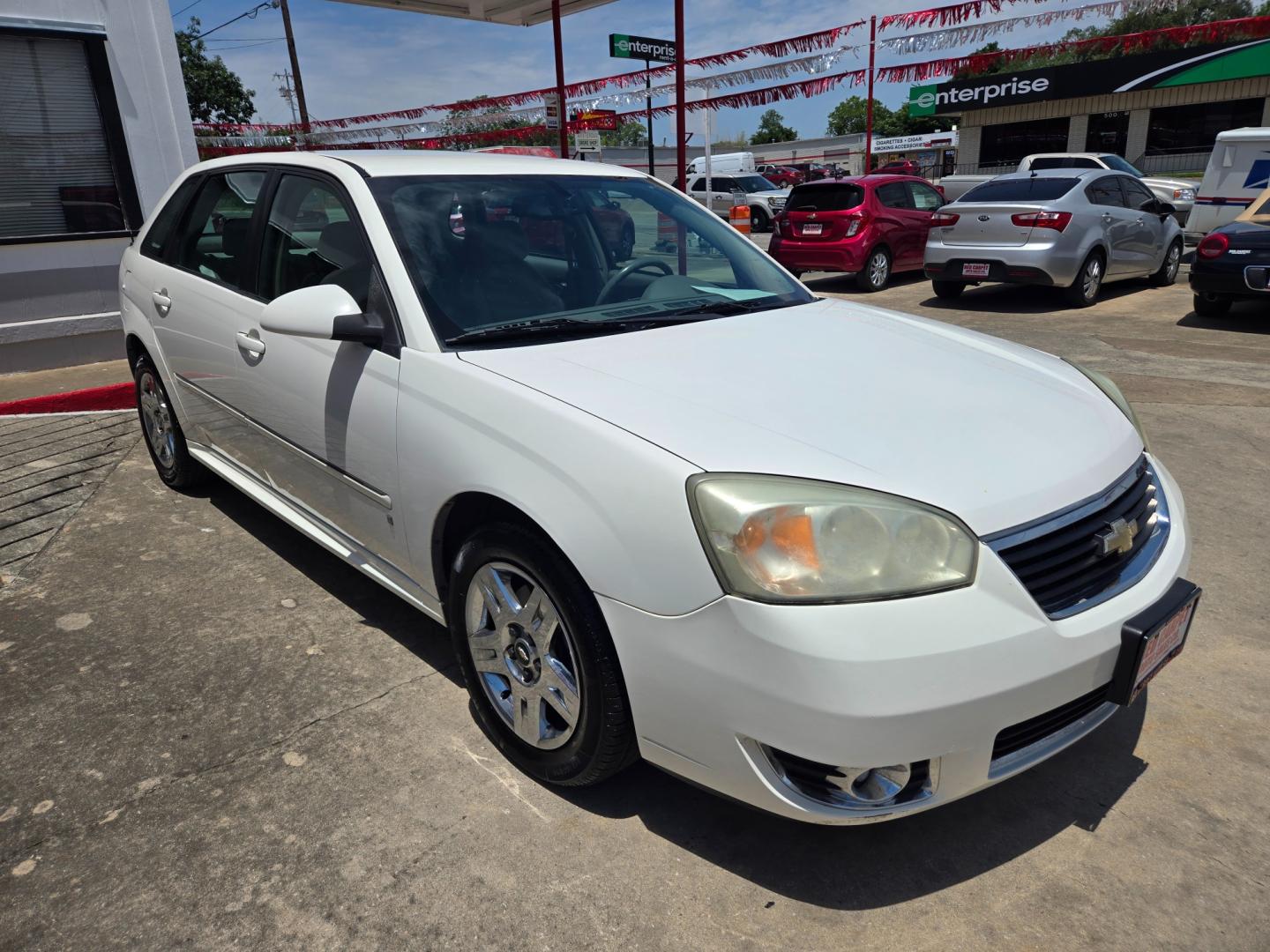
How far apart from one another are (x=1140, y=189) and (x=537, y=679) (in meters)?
11.7

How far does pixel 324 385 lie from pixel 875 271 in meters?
11.0

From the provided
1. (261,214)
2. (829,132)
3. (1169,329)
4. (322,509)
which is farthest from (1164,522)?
(829,132)

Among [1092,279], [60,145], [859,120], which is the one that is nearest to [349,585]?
[60,145]

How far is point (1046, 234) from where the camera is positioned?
980cm

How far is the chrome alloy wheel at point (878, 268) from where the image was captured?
1253 cm

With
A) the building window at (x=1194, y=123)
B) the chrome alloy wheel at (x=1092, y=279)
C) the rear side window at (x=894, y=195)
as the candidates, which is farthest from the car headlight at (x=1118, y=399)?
the building window at (x=1194, y=123)

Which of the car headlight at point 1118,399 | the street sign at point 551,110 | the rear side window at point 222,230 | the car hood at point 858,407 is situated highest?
the street sign at point 551,110

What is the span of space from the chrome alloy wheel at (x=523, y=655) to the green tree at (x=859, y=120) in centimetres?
9060

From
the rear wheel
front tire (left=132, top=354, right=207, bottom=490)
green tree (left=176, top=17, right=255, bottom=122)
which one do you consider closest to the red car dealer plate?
front tire (left=132, top=354, right=207, bottom=490)

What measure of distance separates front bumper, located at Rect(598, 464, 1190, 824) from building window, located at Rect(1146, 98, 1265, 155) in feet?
123

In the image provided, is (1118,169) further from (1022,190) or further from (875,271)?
(1022,190)

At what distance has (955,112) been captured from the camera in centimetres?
3688

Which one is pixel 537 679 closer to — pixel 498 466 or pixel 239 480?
pixel 498 466

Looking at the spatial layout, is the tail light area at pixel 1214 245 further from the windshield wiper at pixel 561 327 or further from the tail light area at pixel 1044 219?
the windshield wiper at pixel 561 327
